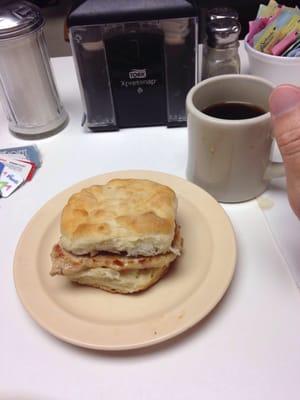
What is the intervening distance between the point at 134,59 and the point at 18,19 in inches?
7.1

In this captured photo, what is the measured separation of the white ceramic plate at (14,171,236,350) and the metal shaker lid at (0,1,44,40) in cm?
27

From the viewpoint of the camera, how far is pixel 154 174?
0.55 meters

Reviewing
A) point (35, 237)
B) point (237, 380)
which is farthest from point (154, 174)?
point (237, 380)

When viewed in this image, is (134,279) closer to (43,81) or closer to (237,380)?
(237,380)

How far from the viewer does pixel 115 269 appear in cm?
42

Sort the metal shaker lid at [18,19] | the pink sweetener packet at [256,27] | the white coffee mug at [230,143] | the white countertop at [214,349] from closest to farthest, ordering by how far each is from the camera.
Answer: the white countertop at [214,349] → the white coffee mug at [230,143] → the metal shaker lid at [18,19] → the pink sweetener packet at [256,27]

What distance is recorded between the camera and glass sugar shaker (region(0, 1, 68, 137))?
60 cm

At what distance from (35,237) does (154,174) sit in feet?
0.59

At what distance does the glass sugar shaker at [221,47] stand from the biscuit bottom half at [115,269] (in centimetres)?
37

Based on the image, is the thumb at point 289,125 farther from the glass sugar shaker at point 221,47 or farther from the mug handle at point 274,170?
the glass sugar shaker at point 221,47

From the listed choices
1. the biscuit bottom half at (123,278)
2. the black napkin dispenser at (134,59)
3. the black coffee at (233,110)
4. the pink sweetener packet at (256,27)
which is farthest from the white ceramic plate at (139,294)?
the pink sweetener packet at (256,27)

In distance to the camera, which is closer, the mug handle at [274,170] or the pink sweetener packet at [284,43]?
the mug handle at [274,170]

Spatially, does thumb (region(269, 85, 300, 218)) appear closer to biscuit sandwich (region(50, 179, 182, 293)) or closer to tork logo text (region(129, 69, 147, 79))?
biscuit sandwich (region(50, 179, 182, 293))

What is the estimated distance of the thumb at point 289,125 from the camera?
377mm
